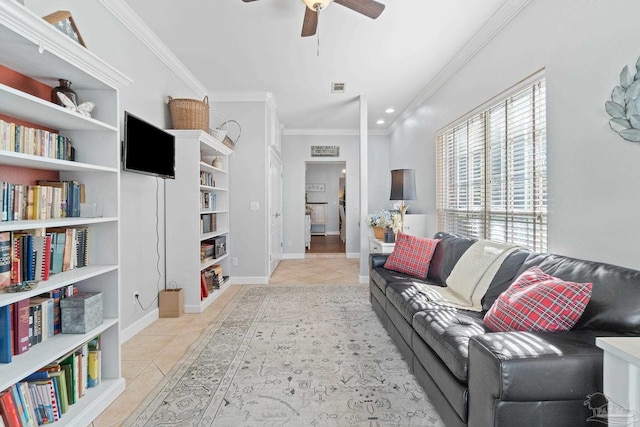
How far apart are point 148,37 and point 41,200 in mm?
2026

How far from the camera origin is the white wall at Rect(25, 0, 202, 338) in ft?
7.51

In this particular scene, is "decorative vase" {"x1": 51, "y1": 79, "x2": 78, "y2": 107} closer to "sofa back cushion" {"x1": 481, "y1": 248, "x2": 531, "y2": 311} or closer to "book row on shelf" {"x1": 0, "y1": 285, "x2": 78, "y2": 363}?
"book row on shelf" {"x1": 0, "y1": 285, "x2": 78, "y2": 363}

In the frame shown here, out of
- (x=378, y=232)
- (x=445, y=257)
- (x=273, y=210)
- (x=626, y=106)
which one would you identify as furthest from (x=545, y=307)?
(x=273, y=210)

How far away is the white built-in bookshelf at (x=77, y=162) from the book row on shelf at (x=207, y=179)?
1738 mm

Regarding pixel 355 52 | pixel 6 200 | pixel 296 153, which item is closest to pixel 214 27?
pixel 355 52

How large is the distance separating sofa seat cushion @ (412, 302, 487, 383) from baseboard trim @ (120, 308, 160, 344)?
7.48 ft

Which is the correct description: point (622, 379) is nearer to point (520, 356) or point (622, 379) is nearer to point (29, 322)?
point (520, 356)

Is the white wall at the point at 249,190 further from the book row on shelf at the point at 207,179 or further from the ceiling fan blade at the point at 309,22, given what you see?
the ceiling fan blade at the point at 309,22

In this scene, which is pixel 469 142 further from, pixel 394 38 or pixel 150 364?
pixel 150 364

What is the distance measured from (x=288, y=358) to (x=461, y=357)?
1.29m

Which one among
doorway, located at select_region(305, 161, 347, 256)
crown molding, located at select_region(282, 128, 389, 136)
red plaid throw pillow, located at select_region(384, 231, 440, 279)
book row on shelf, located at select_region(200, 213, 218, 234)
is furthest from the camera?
doorway, located at select_region(305, 161, 347, 256)

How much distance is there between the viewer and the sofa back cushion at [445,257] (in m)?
2.61

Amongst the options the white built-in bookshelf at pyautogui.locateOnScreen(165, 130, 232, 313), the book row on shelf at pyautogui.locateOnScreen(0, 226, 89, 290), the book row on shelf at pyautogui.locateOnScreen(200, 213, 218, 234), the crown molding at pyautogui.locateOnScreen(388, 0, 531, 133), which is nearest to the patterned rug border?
the white built-in bookshelf at pyautogui.locateOnScreen(165, 130, 232, 313)

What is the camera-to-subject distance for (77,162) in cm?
171
